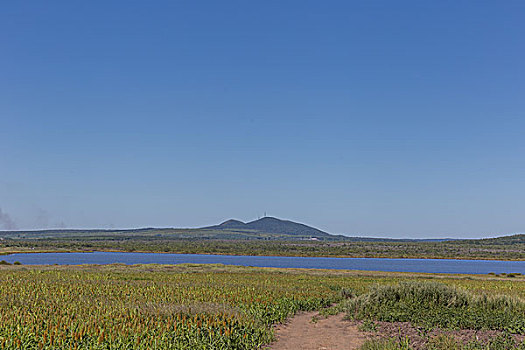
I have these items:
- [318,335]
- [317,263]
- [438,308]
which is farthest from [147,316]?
[317,263]

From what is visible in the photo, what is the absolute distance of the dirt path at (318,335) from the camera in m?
15.1

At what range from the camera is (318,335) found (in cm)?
1684

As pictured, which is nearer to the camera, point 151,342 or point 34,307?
point 151,342

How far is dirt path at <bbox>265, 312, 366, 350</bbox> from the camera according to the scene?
49.5ft

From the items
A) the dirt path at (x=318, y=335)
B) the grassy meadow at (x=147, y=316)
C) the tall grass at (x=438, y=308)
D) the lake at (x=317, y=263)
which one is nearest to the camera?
the grassy meadow at (x=147, y=316)

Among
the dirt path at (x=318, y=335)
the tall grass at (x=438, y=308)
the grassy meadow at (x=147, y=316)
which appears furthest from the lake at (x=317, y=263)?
the dirt path at (x=318, y=335)

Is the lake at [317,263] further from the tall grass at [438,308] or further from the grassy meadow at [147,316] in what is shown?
the tall grass at [438,308]

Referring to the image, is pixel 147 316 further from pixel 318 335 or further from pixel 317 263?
pixel 317 263

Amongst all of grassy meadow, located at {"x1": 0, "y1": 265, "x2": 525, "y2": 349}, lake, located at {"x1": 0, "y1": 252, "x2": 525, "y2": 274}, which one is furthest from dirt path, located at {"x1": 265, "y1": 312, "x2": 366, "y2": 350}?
lake, located at {"x1": 0, "y1": 252, "x2": 525, "y2": 274}

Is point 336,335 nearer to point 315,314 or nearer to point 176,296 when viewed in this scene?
point 315,314

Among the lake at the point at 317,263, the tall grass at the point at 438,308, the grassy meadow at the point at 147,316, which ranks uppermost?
the tall grass at the point at 438,308

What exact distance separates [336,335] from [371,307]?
3970 mm

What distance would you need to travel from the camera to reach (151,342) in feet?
43.3

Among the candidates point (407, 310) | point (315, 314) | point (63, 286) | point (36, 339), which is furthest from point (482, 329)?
point (63, 286)
